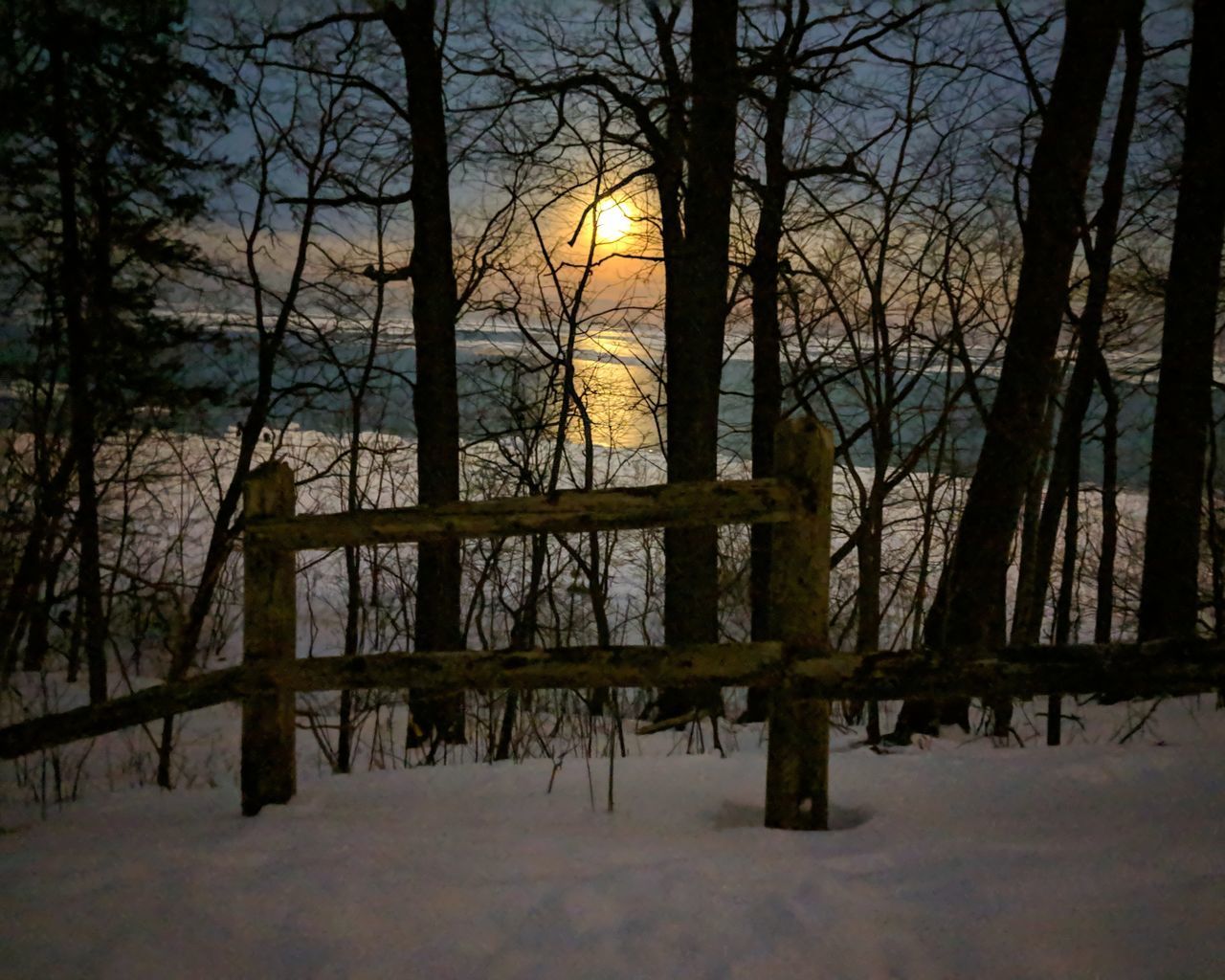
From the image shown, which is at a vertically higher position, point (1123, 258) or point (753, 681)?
point (1123, 258)

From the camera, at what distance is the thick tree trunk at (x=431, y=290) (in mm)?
9539

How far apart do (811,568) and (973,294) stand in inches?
241

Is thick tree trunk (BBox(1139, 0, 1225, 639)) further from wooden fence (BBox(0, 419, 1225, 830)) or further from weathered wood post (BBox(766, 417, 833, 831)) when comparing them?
weathered wood post (BBox(766, 417, 833, 831))

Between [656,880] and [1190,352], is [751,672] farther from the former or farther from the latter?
[1190,352]

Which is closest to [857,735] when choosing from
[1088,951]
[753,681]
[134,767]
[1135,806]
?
[1135,806]

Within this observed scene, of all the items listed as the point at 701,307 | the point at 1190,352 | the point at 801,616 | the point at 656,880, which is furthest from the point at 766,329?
the point at 656,880

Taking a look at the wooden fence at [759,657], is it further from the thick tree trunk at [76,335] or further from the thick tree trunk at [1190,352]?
the thick tree trunk at [76,335]

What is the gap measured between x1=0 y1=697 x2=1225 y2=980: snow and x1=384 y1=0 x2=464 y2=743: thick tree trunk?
5855mm

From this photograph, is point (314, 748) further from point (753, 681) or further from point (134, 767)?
point (753, 681)

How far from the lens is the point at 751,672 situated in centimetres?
312

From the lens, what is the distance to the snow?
8.00ft

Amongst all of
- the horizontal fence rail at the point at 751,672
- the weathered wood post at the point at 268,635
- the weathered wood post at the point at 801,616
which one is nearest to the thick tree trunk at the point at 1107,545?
the horizontal fence rail at the point at 751,672

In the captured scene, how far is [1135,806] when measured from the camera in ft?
10.8

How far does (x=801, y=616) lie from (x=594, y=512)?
2.78 ft
